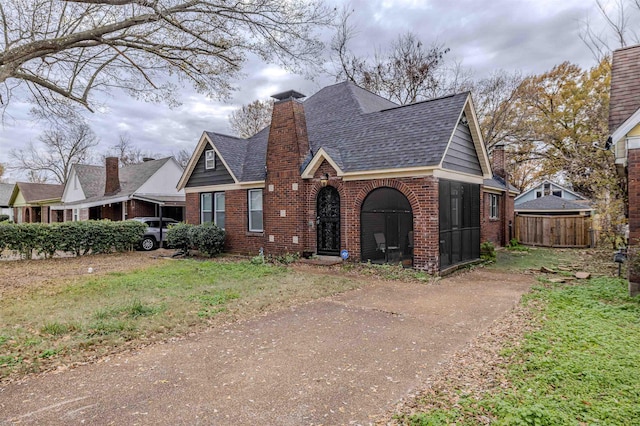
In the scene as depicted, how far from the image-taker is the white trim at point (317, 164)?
11.2 metres

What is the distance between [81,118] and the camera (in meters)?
11.6

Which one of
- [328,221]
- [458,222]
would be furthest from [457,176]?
[328,221]

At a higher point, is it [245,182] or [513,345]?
[245,182]

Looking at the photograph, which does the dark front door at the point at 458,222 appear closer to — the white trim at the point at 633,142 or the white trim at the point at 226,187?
the white trim at the point at 633,142

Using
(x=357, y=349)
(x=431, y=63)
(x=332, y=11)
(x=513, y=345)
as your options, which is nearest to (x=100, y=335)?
(x=357, y=349)

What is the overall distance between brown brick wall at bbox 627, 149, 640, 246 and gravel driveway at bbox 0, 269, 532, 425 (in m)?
3.61

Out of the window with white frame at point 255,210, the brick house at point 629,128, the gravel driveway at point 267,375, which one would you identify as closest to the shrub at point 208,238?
the window with white frame at point 255,210

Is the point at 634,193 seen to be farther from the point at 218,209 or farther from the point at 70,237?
the point at 70,237

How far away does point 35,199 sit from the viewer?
Result: 3503cm

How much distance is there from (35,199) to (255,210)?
32.8m

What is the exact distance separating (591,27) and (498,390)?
17.8m

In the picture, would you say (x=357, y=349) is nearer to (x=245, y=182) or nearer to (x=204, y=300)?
(x=204, y=300)

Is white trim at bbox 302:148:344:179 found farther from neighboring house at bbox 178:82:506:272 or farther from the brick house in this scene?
the brick house

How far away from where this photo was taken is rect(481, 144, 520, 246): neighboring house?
16344 millimetres
